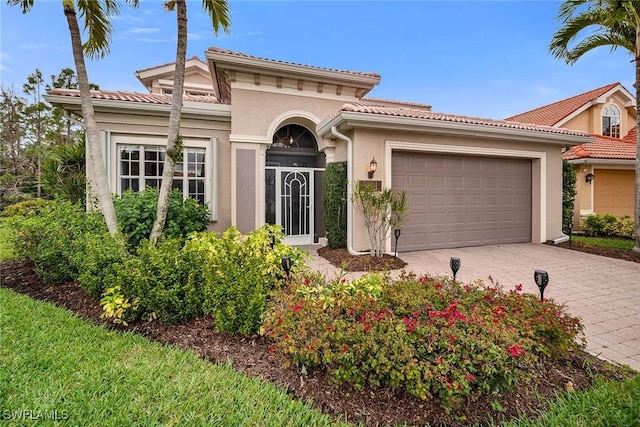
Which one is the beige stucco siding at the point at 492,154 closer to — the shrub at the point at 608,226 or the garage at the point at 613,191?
the shrub at the point at 608,226

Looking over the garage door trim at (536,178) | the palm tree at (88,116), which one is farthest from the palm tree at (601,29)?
the palm tree at (88,116)

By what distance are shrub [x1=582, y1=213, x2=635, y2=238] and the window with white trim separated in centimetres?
1488

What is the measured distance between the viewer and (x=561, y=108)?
1677cm

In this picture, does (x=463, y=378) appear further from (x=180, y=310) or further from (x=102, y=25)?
(x=102, y=25)

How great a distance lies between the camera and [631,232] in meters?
Result: 11.1

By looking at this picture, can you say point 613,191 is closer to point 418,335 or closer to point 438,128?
point 438,128

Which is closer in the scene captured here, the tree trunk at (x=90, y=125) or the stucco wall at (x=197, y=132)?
the tree trunk at (x=90, y=125)

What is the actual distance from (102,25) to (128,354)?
678 cm

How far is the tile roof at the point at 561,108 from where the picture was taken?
615 inches

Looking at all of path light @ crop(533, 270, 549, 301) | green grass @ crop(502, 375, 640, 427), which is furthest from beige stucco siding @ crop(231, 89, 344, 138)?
green grass @ crop(502, 375, 640, 427)

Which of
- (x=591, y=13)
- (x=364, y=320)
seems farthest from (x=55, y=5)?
(x=591, y=13)

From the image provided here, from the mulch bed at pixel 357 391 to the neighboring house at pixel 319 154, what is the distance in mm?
4895

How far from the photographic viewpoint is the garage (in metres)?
13.3

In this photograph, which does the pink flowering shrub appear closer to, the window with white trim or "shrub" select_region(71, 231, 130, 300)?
"shrub" select_region(71, 231, 130, 300)
